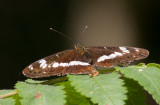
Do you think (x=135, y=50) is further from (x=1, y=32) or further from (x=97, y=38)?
(x=1, y=32)

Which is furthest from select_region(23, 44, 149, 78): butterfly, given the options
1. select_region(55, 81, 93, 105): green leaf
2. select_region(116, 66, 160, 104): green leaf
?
select_region(116, 66, 160, 104): green leaf

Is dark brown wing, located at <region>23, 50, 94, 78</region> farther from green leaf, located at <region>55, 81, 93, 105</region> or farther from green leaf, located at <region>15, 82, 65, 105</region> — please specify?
green leaf, located at <region>15, 82, 65, 105</region>

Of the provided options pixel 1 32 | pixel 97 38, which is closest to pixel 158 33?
pixel 97 38

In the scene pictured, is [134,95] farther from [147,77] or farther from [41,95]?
[41,95]

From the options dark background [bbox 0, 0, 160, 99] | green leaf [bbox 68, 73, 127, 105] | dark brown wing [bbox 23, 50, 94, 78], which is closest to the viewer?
green leaf [bbox 68, 73, 127, 105]

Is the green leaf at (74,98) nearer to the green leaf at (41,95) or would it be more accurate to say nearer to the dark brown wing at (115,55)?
the green leaf at (41,95)

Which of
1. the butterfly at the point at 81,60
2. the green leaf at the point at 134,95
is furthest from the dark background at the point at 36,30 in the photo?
the green leaf at the point at 134,95
